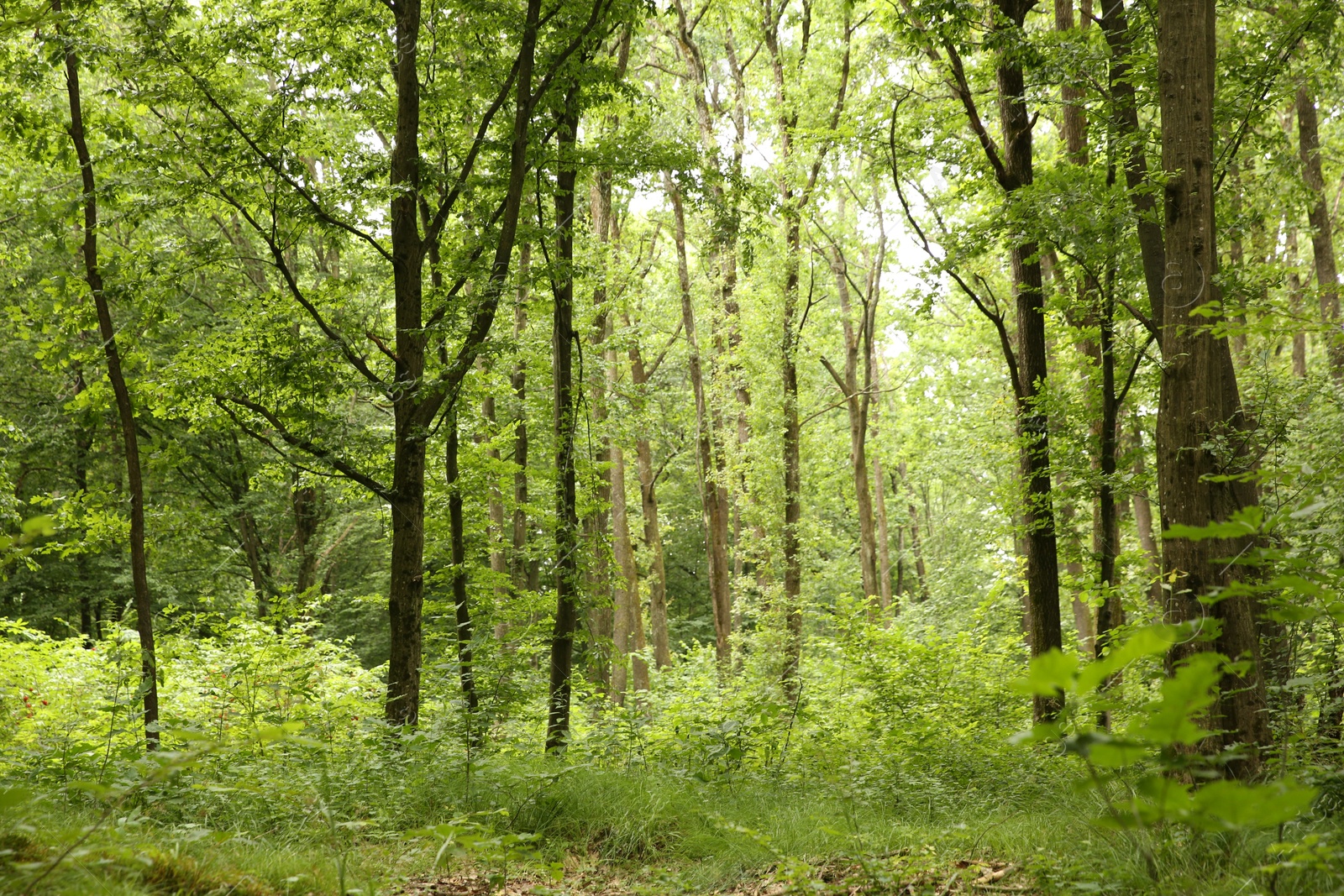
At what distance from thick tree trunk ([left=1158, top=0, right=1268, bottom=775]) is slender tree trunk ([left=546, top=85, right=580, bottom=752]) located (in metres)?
4.96

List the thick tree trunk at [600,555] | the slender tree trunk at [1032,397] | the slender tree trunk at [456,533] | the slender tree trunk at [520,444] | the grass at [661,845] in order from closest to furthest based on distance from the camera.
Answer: the grass at [661,845]
the slender tree trunk at [1032,397]
the thick tree trunk at [600,555]
the slender tree trunk at [456,533]
the slender tree trunk at [520,444]

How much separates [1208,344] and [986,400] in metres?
16.3

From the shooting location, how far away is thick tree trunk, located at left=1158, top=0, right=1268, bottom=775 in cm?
461

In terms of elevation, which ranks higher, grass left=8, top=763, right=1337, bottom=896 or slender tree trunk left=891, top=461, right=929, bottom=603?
slender tree trunk left=891, top=461, right=929, bottom=603

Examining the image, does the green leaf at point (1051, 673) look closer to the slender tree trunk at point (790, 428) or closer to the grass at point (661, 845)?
the grass at point (661, 845)

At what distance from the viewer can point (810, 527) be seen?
15102 millimetres

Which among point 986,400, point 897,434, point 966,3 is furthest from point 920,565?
Result: point 966,3

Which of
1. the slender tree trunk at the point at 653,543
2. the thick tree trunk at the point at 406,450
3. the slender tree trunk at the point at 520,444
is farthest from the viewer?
the slender tree trunk at the point at 653,543

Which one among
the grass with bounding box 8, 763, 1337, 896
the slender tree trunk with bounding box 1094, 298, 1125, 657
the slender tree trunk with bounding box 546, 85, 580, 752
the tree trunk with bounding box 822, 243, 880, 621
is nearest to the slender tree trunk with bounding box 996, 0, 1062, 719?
the slender tree trunk with bounding box 1094, 298, 1125, 657

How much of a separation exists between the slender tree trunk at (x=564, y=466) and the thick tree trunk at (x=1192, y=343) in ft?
16.3

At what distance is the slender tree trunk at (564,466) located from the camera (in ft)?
26.1

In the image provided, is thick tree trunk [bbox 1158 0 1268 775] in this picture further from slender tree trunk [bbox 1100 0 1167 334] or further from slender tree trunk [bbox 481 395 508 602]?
slender tree trunk [bbox 481 395 508 602]

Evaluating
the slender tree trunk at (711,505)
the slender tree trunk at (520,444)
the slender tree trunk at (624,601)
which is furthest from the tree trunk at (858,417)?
the slender tree trunk at (520,444)

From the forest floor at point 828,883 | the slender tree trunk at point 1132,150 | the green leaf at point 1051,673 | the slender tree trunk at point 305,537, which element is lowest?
the forest floor at point 828,883
